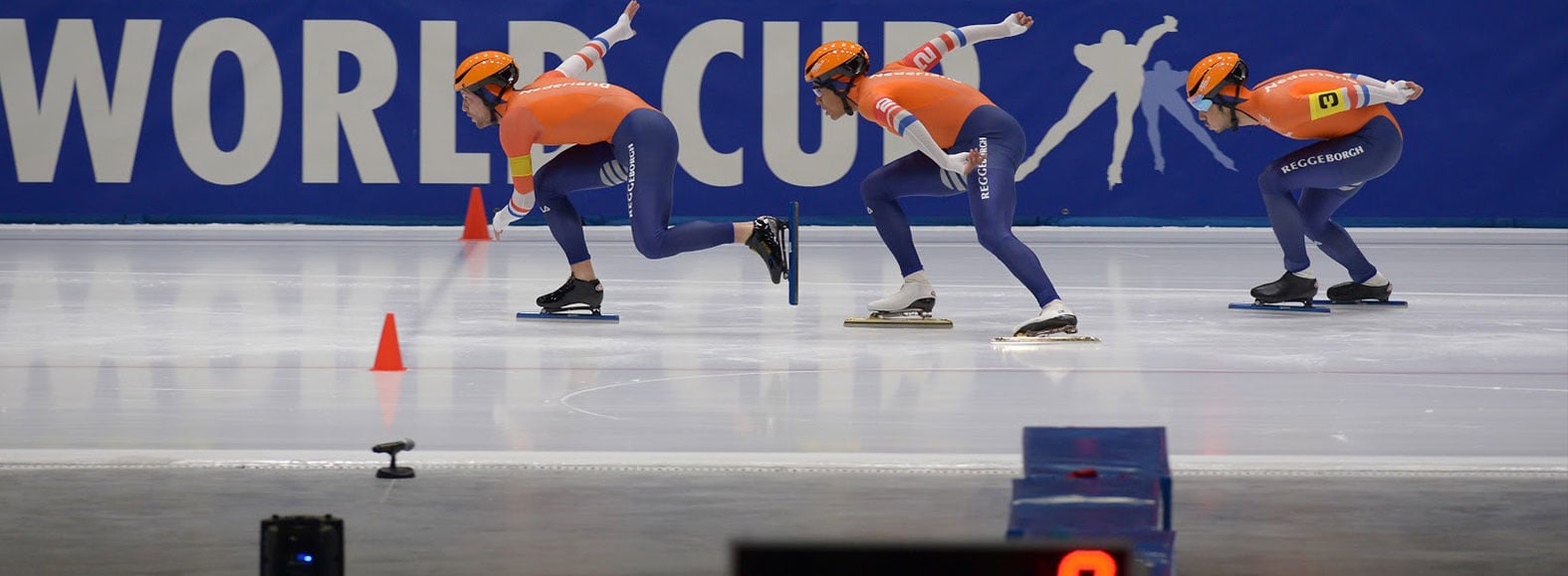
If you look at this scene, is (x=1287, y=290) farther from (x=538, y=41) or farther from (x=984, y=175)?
(x=538, y=41)

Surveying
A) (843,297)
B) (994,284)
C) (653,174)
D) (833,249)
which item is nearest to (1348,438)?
(653,174)

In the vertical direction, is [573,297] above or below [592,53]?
below

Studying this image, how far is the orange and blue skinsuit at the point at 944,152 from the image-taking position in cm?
782

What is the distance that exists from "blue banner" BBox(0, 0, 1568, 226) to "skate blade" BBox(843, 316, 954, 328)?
7327 millimetres

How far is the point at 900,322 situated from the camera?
8.50 meters

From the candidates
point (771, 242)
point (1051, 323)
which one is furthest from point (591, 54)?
point (1051, 323)

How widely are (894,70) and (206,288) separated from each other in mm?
4070

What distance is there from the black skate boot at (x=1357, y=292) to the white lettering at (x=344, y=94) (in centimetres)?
848

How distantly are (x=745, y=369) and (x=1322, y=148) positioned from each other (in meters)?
3.87

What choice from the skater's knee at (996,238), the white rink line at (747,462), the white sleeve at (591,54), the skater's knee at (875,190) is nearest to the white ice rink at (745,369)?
the white rink line at (747,462)

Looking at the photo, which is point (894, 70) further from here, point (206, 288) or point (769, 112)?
point (769, 112)

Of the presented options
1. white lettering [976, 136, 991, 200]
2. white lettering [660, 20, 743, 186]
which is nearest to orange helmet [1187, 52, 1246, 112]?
white lettering [976, 136, 991, 200]

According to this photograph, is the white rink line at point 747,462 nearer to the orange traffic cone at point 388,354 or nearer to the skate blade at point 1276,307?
the orange traffic cone at point 388,354

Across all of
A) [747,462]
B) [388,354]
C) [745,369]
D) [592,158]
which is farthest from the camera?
[592,158]
